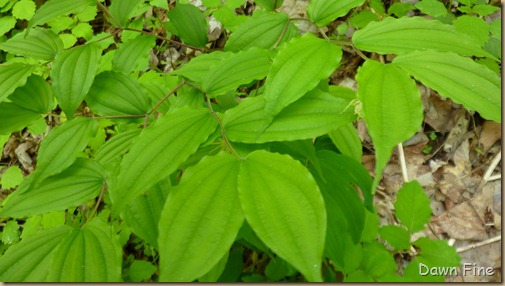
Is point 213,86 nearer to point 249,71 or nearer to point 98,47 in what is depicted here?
point 249,71

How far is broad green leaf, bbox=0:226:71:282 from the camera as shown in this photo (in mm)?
970

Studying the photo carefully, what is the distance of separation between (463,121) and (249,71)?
162 cm

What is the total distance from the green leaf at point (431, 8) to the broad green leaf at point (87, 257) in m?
2.04

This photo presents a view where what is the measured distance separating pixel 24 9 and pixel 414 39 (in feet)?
10.5

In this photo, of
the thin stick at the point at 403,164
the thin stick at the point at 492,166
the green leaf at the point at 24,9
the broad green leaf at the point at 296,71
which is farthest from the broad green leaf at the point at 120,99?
the green leaf at the point at 24,9

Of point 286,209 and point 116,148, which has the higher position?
point 286,209

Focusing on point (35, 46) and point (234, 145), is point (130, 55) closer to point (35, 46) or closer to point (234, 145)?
point (35, 46)

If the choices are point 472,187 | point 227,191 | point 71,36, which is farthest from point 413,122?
point 71,36

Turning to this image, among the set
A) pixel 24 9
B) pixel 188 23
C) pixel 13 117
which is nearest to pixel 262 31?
pixel 188 23

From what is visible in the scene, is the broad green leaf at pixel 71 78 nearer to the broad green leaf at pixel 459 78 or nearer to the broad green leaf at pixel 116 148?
the broad green leaf at pixel 116 148

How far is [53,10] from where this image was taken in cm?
125

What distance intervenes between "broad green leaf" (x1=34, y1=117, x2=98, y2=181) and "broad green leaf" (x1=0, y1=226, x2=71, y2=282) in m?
0.19

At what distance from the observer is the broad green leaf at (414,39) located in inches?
36.9

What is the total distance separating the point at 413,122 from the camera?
2.48 ft
